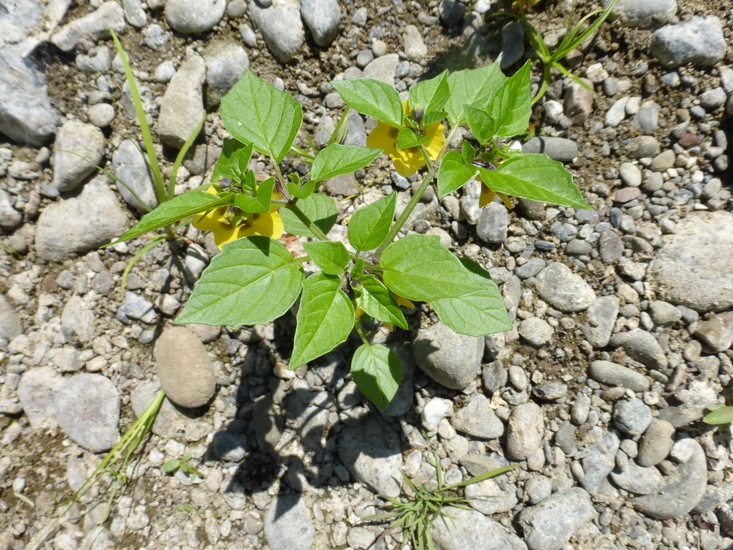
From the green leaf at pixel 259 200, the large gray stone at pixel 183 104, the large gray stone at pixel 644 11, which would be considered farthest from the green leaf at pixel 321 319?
the large gray stone at pixel 644 11

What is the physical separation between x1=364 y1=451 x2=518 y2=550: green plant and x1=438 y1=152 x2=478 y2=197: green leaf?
183 centimetres

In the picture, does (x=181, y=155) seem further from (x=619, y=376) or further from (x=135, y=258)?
(x=619, y=376)

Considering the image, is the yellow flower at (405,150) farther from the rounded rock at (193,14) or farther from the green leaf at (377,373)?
the rounded rock at (193,14)

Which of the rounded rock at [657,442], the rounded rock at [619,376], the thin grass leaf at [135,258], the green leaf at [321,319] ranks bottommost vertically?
the rounded rock at [657,442]

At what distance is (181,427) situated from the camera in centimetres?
302

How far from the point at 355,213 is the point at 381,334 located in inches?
50.8

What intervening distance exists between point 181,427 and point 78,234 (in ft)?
4.52

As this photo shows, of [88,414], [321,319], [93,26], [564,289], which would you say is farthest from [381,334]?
[93,26]

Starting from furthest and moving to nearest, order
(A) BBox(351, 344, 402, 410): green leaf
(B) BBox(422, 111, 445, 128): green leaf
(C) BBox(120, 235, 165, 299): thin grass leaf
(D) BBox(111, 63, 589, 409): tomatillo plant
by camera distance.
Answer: (C) BBox(120, 235, 165, 299): thin grass leaf < (A) BBox(351, 344, 402, 410): green leaf < (B) BBox(422, 111, 445, 128): green leaf < (D) BBox(111, 63, 589, 409): tomatillo plant

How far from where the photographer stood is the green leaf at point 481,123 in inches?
68.9

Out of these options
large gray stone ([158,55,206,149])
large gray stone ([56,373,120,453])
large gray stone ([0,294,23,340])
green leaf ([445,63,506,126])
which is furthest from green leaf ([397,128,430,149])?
large gray stone ([0,294,23,340])

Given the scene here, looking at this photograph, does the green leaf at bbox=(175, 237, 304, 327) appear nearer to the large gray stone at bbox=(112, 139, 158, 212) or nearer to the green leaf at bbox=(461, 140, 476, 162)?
the green leaf at bbox=(461, 140, 476, 162)

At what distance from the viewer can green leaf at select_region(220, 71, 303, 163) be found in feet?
6.50

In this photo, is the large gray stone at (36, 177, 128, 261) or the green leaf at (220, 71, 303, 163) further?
the large gray stone at (36, 177, 128, 261)
